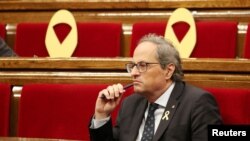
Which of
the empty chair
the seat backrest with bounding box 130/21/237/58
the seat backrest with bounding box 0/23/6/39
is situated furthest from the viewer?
the seat backrest with bounding box 0/23/6/39

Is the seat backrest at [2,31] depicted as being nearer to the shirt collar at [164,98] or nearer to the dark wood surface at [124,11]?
the dark wood surface at [124,11]

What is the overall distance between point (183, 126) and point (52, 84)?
0.21 m

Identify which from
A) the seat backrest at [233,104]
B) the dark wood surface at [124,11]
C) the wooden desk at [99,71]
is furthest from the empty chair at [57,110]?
the dark wood surface at [124,11]

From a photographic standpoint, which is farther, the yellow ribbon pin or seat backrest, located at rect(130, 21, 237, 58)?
seat backrest, located at rect(130, 21, 237, 58)

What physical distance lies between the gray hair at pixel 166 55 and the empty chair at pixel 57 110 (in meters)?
0.11

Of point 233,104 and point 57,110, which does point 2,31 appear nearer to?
point 57,110

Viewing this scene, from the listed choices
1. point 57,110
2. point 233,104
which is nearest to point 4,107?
point 57,110

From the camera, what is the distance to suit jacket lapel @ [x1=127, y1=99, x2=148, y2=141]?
0.57m

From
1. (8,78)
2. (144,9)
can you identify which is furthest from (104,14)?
(8,78)

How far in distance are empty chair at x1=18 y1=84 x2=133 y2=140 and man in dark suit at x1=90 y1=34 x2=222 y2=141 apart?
65 millimetres

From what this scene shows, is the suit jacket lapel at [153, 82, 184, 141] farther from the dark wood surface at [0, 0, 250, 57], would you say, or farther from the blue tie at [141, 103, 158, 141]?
the dark wood surface at [0, 0, 250, 57]

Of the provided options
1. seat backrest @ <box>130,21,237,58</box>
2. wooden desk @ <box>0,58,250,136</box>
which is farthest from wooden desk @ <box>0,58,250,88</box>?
seat backrest @ <box>130,21,237,58</box>

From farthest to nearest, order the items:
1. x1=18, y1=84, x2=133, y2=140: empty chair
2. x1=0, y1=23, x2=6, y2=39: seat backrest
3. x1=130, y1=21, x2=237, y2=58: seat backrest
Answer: x1=0, y1=23, x2=6, y2=39: seat backrest < x1=130, y1=21, x2=237, y2=58: seat backrest < x1=18, y1=84, x2=133, y2=140: empty chair

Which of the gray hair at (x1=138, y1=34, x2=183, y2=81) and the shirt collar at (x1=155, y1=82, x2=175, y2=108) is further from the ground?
the gray hair at (x1=138, y1=34, x2=183, y2=81)
